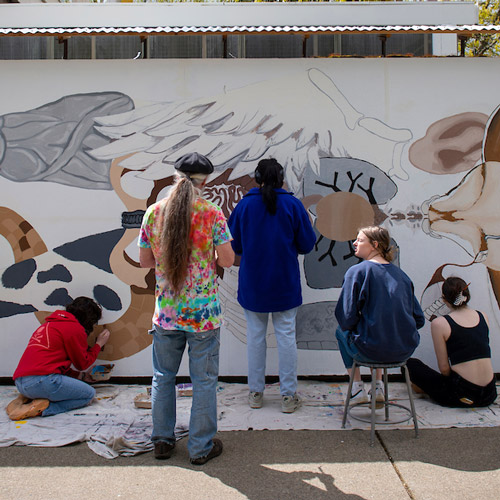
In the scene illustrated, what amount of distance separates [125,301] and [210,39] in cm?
370

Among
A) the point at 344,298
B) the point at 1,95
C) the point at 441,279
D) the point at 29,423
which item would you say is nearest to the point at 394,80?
the point at 441,279

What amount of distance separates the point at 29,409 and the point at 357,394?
7.72 ft

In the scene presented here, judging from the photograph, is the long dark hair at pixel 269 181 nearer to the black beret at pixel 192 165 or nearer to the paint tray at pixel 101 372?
the black beret at pixel 192 165

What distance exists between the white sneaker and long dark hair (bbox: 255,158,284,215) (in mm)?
1420

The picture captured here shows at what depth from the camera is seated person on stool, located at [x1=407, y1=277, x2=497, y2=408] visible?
161 inches

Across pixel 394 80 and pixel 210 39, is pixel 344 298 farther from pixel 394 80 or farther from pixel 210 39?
pixel 210 39

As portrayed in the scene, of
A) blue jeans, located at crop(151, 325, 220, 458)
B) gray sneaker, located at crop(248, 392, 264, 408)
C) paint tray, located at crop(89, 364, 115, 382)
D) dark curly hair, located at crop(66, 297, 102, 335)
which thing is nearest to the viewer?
blue jeans, located at crop(151, 325, 220, 458)

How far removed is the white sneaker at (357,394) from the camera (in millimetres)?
4176

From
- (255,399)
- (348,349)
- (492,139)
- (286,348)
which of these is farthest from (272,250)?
(492,139)

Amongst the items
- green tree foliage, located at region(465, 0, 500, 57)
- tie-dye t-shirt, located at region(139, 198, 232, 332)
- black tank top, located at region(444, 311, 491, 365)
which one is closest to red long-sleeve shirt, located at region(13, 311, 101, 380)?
tie-dye t-shirt, located at region(139, 198, 232, 332)

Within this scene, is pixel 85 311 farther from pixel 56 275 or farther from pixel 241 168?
pixel 241 168

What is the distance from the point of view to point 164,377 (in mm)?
3334

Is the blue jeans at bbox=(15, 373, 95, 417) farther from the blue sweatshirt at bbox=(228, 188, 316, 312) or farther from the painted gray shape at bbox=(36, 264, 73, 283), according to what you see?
the blue sweatshirt at bbox=(228, 188, 316, 312)

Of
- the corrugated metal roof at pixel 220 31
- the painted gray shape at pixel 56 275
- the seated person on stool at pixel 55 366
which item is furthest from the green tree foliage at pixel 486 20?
the seated person on stool at pixel 55 366
